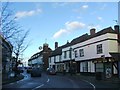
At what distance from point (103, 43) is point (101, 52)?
179cm

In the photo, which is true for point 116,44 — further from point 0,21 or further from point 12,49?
point 0,21

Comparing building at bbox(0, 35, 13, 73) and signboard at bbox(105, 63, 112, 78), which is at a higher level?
building at bbox(0, 35, 13, 73)

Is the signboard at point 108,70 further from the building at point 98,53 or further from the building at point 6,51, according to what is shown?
the building at point 6,51

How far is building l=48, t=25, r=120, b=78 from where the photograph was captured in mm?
45562

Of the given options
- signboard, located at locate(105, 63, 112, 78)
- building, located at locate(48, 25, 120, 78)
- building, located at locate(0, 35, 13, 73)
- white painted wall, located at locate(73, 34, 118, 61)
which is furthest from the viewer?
white painted wall, located at locate(73, 34, 118, 61)

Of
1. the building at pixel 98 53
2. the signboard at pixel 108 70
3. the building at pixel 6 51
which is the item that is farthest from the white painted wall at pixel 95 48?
the building at pixel 6 51

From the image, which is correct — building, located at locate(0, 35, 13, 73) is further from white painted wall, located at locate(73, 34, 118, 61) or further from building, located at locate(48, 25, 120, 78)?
white painted wall, located at locate(73, 34, 118, 61)

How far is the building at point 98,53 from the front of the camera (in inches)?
1794

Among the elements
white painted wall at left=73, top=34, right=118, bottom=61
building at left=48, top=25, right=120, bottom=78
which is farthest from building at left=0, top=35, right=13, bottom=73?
white painted wall at left=73, top=34, right=118, bottom=61

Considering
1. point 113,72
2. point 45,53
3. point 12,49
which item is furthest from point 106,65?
point 45,53

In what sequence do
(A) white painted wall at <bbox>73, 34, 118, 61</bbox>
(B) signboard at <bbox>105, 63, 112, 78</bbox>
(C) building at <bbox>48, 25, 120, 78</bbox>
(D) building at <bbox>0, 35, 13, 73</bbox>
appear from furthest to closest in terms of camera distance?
1. (A) white painted wall at <bbox>73, 34, 118, 61</bbox>
2. (C) building at <bbox>48, 25, 120, 78</bbox>
3. (B) signboard at <bbox>105, 63, 112, 78</bbox>
4. (D) building at <bbox>0, 35, 13, 73</bbox>

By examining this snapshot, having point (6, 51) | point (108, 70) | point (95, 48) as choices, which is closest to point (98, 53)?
point (95, 48)

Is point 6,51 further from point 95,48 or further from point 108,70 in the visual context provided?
point 108,70

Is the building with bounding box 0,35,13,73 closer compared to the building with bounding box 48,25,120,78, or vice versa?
the building with bounding box 0,35,13,73
